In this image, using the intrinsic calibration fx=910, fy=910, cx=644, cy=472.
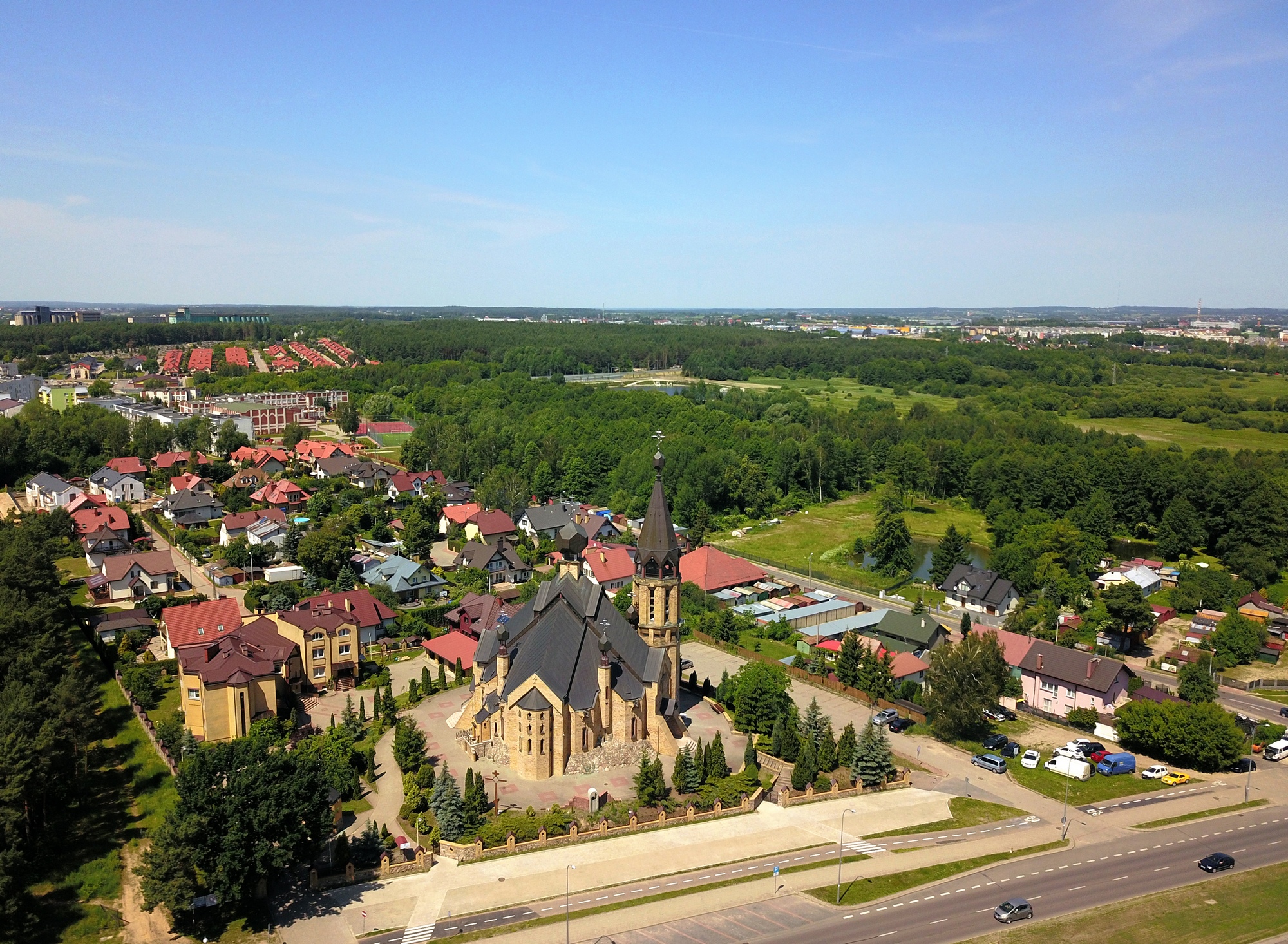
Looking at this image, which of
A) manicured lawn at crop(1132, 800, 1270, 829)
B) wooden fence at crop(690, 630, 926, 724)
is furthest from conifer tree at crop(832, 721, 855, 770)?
manicured lawn at crop(1132, 800, 1270, 829)

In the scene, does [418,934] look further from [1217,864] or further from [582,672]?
[1217,864]

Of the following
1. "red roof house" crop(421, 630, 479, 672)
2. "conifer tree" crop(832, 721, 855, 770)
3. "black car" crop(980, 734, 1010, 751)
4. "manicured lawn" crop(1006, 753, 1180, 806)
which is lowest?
"manicured lawn" crop(1006, 753, 1180, 806)

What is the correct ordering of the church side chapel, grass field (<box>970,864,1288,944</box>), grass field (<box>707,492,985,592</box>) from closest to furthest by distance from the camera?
grass field (<box>970,864,1288,944</box>)
the church side chapel
grass field (<box>707,492,985,592</box>)

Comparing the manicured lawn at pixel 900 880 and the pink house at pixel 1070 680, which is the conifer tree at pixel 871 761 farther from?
the pink house at pixel 1070 680

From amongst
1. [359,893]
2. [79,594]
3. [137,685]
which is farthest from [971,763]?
[79,594]

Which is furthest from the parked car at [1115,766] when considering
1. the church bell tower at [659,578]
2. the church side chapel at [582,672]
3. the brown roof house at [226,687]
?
the brown roof house at [226,687]

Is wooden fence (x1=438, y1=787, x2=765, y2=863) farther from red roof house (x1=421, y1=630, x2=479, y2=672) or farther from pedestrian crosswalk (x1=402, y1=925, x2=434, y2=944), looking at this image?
red roof house (x1=421, y1=630, x2=479, y2=672)
